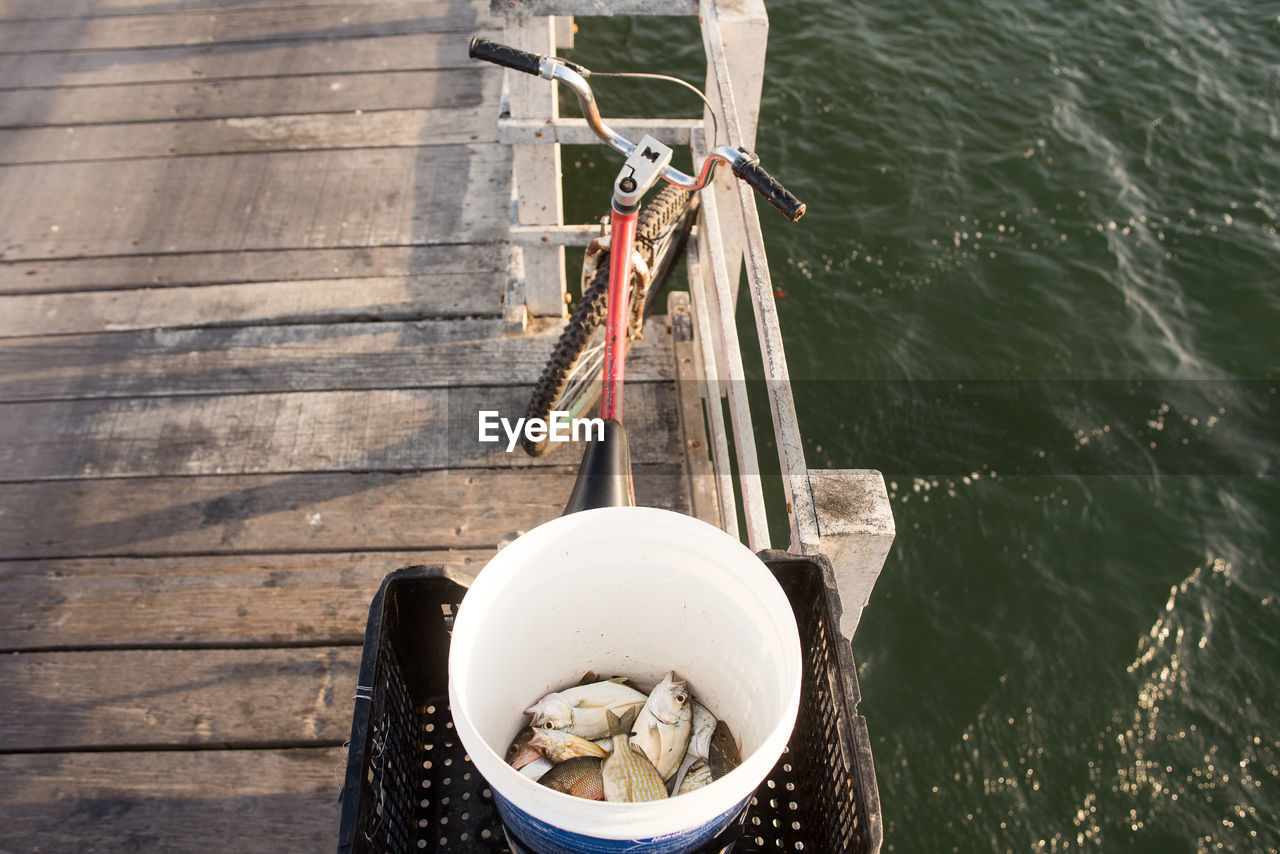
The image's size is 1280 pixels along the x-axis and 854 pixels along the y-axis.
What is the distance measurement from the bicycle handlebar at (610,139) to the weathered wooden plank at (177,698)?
1665 mm

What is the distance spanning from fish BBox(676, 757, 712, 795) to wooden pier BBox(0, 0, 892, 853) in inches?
20.8

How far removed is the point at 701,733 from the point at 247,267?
2.95 metres

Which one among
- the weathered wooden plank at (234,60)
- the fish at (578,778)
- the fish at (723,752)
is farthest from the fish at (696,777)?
the weathered wooden plank at (234,60)

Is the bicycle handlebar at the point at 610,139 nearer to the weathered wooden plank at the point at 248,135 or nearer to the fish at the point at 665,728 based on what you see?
the fish at the point at 665,728

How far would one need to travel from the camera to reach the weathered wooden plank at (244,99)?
420 centimetres

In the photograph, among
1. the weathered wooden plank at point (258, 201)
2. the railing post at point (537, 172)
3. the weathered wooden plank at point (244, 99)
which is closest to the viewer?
the railing post at point (537, 172)

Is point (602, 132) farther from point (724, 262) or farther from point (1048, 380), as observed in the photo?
point (1048, 380)

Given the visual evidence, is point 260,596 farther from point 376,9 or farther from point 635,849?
point 376,9

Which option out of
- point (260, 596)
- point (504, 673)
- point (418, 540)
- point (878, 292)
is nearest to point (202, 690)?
point (260, 596)

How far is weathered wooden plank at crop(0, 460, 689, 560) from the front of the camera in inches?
106

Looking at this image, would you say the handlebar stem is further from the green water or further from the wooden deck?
the green water

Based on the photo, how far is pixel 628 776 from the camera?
1.43 metres

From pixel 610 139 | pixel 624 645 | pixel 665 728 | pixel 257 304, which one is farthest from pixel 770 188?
pixel 257 304

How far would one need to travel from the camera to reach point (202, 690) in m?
2.39
